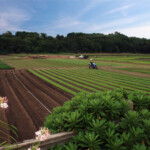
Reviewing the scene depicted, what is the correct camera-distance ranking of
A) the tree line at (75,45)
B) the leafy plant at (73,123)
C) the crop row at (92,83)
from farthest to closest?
the tree line at (75,45)
the crop row at (92,83)
the leafy plant at (73,123)

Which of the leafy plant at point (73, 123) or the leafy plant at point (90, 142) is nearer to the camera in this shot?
the leafy plant at point (90, 142)

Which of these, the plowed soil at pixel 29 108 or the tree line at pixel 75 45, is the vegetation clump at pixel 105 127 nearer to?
the plowed soil at pixel 29 108

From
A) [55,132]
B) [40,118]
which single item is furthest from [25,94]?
[55,132]

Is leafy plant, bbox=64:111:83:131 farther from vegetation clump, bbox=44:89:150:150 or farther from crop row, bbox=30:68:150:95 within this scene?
crop row, bbox=30:68:150:95

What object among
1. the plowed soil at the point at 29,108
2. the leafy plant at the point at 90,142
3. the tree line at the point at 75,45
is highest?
the tree line at the point at 75,45

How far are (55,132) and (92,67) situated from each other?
24291 mm

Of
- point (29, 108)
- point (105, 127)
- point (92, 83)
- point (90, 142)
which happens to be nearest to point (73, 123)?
point (90, 142)

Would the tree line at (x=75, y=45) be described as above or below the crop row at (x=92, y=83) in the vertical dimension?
above

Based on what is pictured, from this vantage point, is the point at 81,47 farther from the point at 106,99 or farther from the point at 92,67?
the point at 106,99

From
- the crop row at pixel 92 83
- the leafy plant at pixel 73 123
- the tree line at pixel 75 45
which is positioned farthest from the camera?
the tree line at pixel 75 45

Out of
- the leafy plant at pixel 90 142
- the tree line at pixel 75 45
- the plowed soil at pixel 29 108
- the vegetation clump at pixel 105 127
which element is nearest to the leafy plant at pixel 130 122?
the vegetation clump at pixel 105 127

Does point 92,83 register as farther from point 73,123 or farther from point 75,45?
point 75,45

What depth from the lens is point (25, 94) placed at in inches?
456

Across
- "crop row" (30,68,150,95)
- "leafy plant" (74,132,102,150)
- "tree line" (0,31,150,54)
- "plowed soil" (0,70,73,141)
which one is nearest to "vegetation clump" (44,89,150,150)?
"leafy plant" (74,132,102,150)
